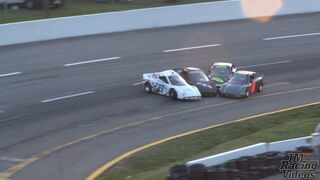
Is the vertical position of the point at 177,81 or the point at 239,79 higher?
the point at 177,81

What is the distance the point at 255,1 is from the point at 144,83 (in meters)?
16.4

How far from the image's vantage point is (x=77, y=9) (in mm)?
37938

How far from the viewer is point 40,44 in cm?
3188

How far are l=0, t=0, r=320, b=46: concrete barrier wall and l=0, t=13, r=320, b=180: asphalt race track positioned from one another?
722 millimetres

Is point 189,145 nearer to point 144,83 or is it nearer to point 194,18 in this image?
point 144,83

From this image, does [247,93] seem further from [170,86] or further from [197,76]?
[170,86]

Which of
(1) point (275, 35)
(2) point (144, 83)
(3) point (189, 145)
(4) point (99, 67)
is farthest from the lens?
(1) point (275, 35)

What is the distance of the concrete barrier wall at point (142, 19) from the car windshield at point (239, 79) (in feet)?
40.7

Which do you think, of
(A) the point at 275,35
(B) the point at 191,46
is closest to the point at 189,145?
(B) the point at 191,46

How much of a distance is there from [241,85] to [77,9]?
56.4ft

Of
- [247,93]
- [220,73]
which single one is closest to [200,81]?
[220,73]

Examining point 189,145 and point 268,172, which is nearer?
point 268,172

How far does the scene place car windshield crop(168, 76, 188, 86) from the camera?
77.5 feet

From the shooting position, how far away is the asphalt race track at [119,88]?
699 inches
